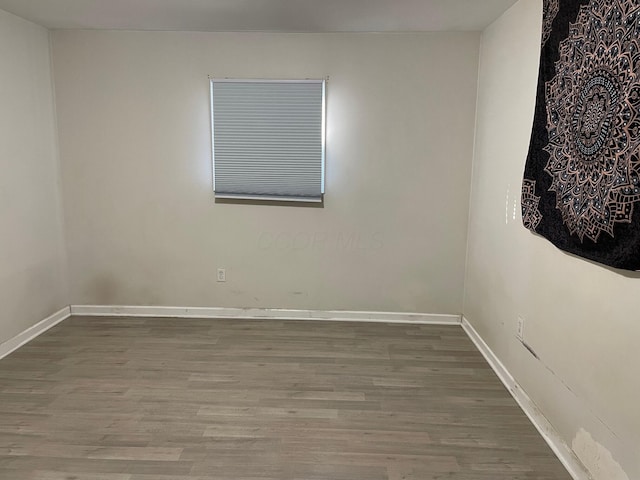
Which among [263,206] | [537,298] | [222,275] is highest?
[263,206]

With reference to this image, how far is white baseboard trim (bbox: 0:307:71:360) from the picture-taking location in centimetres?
318

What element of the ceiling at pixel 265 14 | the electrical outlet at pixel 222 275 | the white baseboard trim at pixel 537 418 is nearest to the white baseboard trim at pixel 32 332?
the electrical outlet at pixel 222 275

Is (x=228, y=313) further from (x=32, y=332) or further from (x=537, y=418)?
(x=537, y=418)

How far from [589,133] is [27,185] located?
358 cm

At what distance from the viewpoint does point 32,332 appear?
11.3 feet

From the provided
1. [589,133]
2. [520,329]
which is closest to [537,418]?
[520,329]

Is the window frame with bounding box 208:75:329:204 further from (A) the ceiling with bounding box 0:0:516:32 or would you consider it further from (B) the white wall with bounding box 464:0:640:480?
(B) the white wall with bounding box 464:0:640:480

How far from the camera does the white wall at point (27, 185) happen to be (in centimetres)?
316

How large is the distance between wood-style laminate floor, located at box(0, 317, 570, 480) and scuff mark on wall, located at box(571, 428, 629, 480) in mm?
180

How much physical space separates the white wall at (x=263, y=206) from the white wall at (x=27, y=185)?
130 mm

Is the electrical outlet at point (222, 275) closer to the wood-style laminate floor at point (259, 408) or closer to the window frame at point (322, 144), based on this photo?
the wood-style laminate floor at point (259, 408)

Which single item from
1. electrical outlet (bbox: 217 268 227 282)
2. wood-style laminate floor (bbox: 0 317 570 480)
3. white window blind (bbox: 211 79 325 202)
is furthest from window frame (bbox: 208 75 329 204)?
wood-style laminate floor (bbox: 0 317 570 480)

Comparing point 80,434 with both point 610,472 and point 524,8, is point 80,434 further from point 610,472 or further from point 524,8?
point 524,8

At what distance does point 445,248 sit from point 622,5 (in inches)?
91.1
